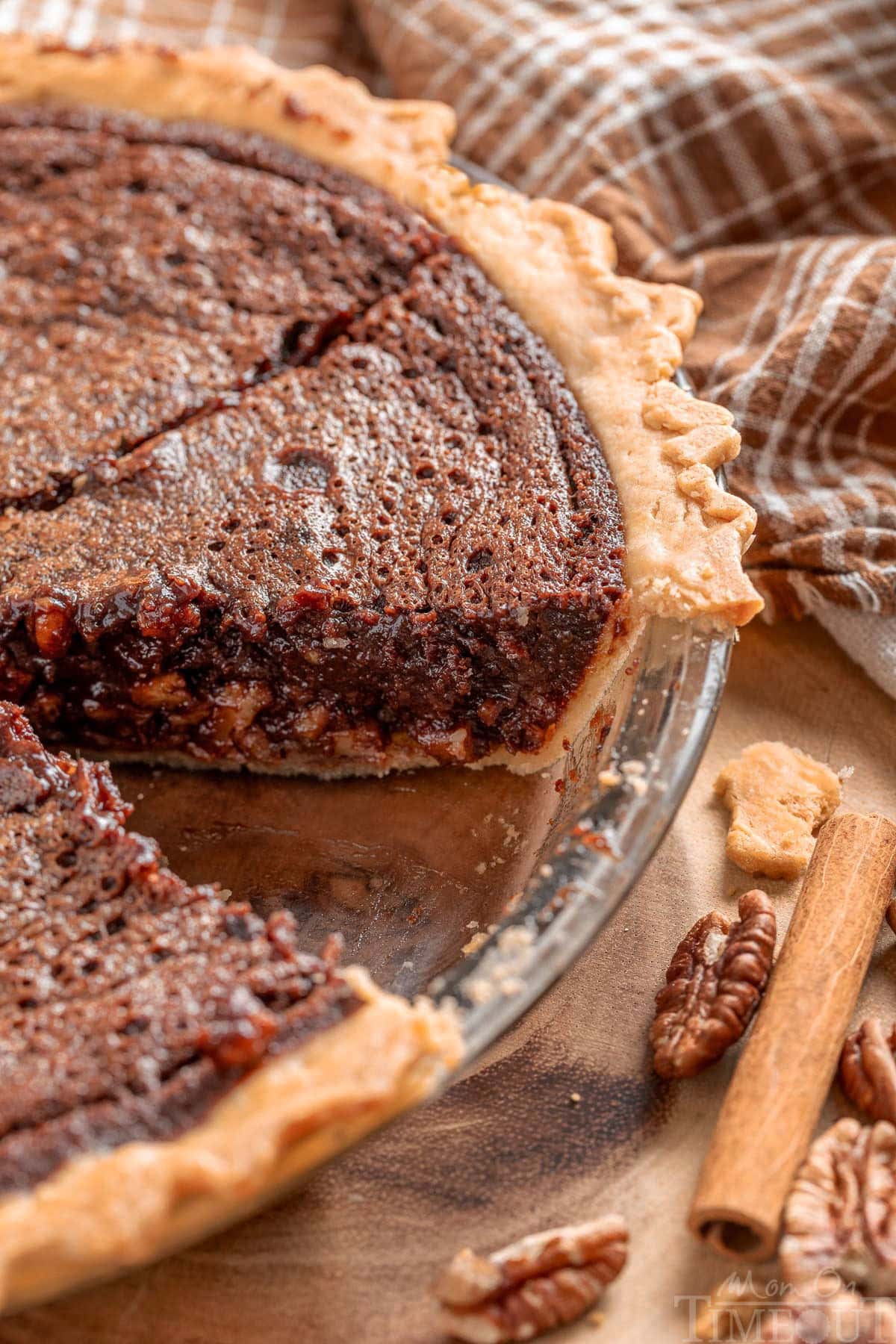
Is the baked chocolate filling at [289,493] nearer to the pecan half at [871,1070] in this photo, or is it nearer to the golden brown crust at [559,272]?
the golden brown crust at [559,272]

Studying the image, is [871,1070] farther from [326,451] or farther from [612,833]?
[326,451]

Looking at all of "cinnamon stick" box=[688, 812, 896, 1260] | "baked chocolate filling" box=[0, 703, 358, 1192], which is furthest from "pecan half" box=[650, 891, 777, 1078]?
"baked chocolate filling" box=[0, 703, 358, 1192]

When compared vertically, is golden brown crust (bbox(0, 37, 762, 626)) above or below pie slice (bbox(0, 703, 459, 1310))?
above

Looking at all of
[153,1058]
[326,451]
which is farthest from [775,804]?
[153,1058]

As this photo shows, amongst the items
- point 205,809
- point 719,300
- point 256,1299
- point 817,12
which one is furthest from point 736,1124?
point 817,12

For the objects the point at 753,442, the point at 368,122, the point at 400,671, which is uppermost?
the point at 368,122

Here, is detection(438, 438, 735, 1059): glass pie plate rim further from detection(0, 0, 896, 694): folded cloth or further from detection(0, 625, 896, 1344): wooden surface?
detection(0, 0, 896, 694): folded cloth

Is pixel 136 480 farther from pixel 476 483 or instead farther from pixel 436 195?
pixel 436 195
